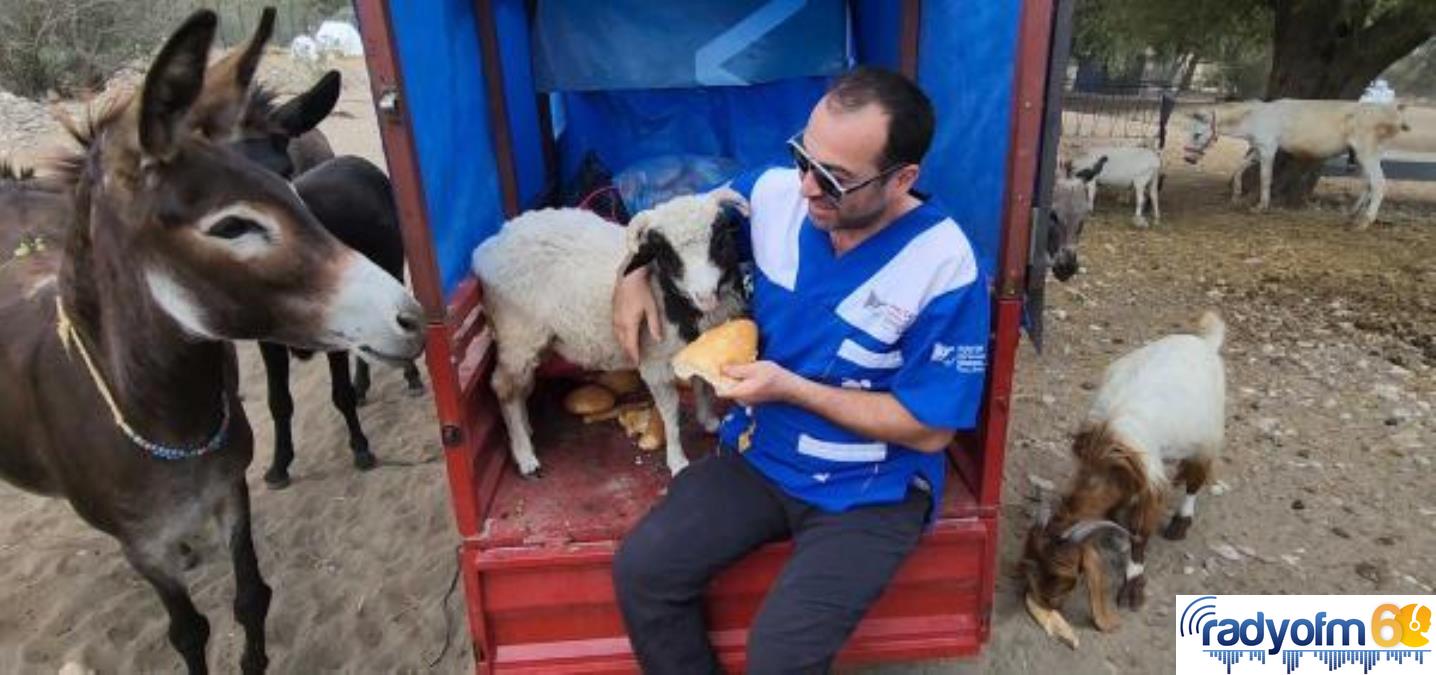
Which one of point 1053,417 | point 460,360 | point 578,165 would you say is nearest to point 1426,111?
point 1053,417

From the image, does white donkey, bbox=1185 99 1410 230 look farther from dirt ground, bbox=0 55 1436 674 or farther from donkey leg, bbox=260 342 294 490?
donkey leg, bbox=260 342 294 490

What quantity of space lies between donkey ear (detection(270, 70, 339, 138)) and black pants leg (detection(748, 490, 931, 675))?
2671 millimetres

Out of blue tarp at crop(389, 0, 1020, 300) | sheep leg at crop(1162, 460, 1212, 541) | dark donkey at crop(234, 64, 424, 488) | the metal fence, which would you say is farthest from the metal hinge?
the metal fence

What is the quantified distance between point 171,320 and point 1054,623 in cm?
329

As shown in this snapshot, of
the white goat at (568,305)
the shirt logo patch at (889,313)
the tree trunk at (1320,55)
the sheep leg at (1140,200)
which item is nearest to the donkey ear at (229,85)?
the white goat at (568,305)

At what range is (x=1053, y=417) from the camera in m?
5.25

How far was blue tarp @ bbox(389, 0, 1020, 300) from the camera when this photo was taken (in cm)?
287

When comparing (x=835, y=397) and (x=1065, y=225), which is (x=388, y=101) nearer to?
(x=835, y=397)

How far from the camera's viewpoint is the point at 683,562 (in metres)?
2.54

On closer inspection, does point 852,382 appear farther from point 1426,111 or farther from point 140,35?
point 1426,111

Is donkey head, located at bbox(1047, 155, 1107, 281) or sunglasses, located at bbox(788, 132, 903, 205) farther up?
sunglasses, located at bbox(788, 132, 903, 205)

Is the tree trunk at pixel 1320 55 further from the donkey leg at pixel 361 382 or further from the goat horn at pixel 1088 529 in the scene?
the donkey leg at pixel 361 382

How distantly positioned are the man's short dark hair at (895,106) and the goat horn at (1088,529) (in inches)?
72.3

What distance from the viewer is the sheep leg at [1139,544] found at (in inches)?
138
